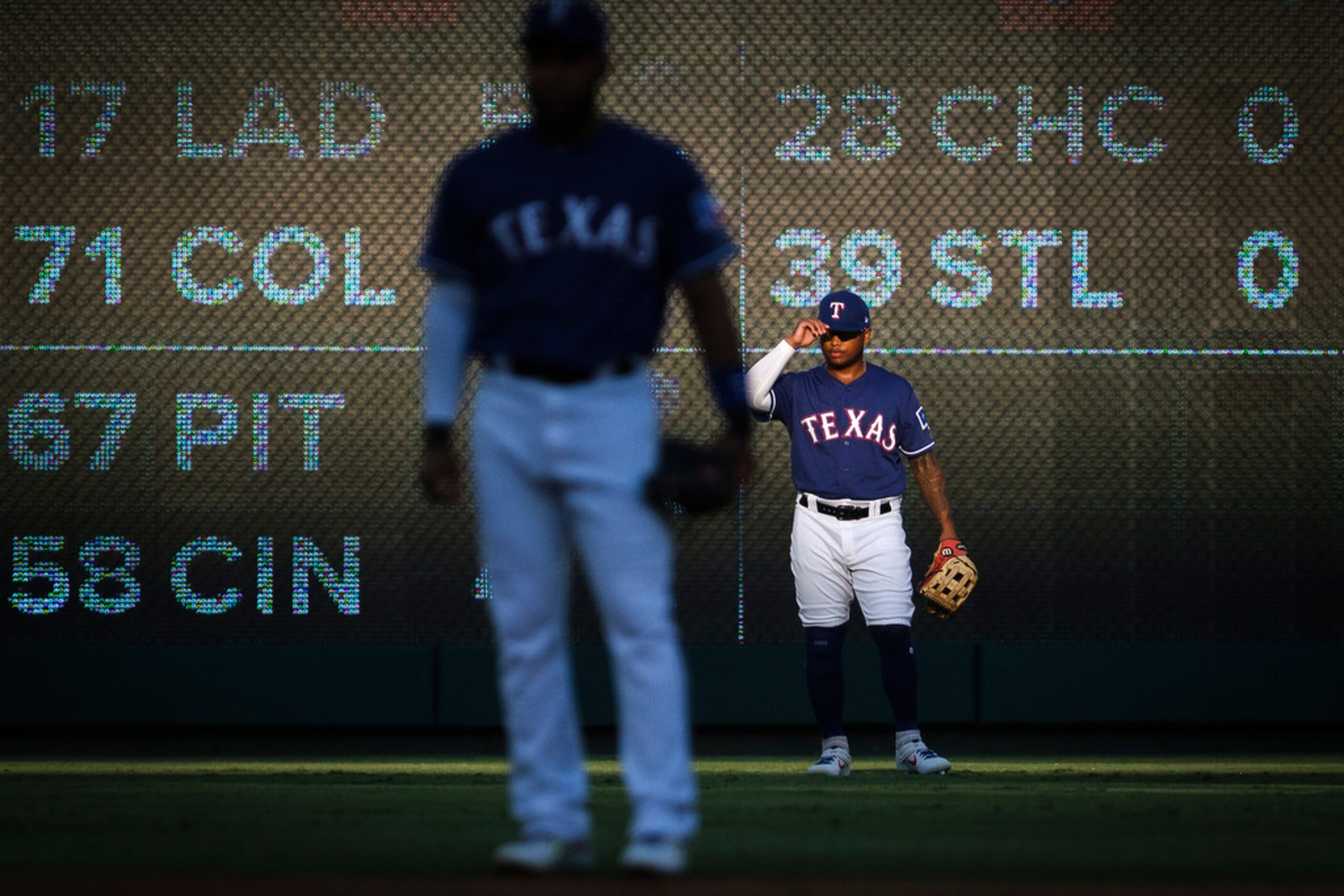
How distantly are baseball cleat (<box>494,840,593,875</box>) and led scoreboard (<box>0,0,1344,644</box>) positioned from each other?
415 cm

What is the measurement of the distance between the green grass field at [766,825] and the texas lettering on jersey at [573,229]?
1.04 metres

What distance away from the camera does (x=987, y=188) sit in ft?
23.4

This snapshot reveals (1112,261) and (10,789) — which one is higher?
(1112,261)

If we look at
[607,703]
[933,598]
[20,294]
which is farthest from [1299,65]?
[20,294]

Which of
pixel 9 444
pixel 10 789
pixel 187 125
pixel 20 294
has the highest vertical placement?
pixel 187 125

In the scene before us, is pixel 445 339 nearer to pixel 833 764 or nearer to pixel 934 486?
pixel 833 764

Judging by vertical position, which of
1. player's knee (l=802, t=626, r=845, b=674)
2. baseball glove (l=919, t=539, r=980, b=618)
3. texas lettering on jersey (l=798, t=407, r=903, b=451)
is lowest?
player's knee (l=802, t=626, r=845, b=674)

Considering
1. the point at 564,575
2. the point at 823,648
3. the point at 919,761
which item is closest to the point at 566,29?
the point at 564,575

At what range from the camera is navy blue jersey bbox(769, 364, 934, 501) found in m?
5.99

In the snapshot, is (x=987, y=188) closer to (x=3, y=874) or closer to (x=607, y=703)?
(x=607, y=703)

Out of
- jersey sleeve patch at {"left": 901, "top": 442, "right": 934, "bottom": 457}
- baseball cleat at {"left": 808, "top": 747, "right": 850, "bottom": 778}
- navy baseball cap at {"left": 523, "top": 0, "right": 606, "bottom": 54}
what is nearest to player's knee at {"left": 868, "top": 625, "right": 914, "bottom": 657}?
baseball cleat at {"left": 808, "top": 747, "right": 850, "bottom": 778}

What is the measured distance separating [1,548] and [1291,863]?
215 inches

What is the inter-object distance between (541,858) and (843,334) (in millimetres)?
3417

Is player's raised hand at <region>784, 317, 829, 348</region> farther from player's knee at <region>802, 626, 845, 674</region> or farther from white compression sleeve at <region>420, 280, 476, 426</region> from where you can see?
white compression sleeve at <region>420, 280, 476, 426</region>
